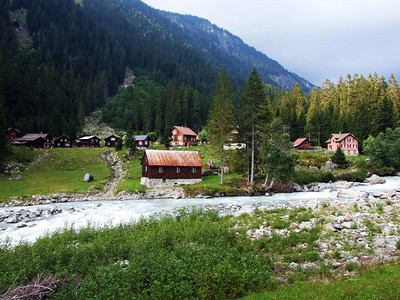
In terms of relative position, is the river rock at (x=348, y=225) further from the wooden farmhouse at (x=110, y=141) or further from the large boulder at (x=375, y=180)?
the wooden farmhouse at (x=110, y=141)

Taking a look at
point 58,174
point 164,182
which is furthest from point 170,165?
point 58,174

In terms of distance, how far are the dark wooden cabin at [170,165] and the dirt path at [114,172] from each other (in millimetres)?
5147

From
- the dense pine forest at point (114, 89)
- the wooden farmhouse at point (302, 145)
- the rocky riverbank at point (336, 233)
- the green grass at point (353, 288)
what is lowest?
the rocky riverbank at point (336, 233)

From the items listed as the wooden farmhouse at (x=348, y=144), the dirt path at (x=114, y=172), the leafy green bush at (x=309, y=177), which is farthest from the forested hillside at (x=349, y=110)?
the dirt path at (x=114, y=172)

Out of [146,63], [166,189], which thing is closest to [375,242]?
[166,189]

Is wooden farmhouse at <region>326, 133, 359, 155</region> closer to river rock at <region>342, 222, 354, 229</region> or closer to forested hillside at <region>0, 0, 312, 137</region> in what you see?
forested hillside at <region>0, 0, 312, 137</region>

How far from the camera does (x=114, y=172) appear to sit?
45.8 meters

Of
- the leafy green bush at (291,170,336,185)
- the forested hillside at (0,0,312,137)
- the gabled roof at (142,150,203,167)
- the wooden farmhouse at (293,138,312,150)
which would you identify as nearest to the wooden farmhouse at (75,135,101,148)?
the forested hillside at (0,0,312,137)

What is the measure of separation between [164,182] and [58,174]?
18.9 m

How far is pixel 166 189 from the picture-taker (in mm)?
36125

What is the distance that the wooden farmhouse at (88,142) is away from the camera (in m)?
75.2

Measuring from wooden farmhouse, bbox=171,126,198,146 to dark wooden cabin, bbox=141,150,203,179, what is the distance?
32.9 metres

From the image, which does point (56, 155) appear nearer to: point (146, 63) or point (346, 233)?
point (346, 233)

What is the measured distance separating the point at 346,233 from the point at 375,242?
1.73 metres
